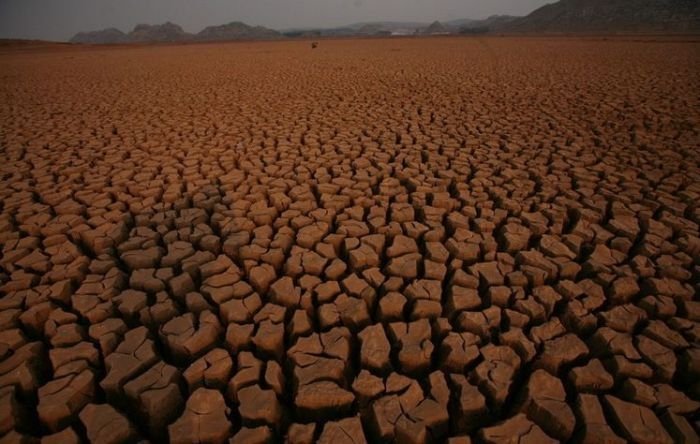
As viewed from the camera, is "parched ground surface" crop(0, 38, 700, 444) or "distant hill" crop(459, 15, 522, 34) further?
"distant hill" crop(459, 15, 522, 34)

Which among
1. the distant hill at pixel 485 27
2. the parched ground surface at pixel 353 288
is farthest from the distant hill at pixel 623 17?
the parched ground surface at pixel 353 288

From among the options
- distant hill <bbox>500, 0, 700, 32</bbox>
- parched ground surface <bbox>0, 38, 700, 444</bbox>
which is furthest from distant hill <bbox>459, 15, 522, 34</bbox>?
parched ground surface <bbox>0, 38, 700, 444</bbox>

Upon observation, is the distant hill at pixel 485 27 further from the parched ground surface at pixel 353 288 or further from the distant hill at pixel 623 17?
the parched ground surface at pixel 353 288

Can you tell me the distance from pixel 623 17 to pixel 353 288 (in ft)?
190

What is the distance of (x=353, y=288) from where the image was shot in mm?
1564

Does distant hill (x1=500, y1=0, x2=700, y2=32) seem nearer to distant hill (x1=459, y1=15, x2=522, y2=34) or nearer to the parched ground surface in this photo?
distant hill (x1=459, y1=15, x2=522, y2=34)

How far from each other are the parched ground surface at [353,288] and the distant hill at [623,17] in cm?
3718

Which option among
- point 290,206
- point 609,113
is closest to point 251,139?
point 290,206

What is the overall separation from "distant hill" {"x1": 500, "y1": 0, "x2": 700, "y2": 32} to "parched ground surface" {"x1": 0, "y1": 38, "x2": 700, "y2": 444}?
37.2 metres

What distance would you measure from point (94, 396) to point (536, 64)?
11185 millimetres

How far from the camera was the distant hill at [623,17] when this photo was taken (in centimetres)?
3273

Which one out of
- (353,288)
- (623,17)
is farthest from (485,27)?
(353,288)

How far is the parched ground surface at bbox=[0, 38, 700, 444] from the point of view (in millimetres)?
1084

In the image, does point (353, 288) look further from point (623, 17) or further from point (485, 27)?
point (485, 27)
